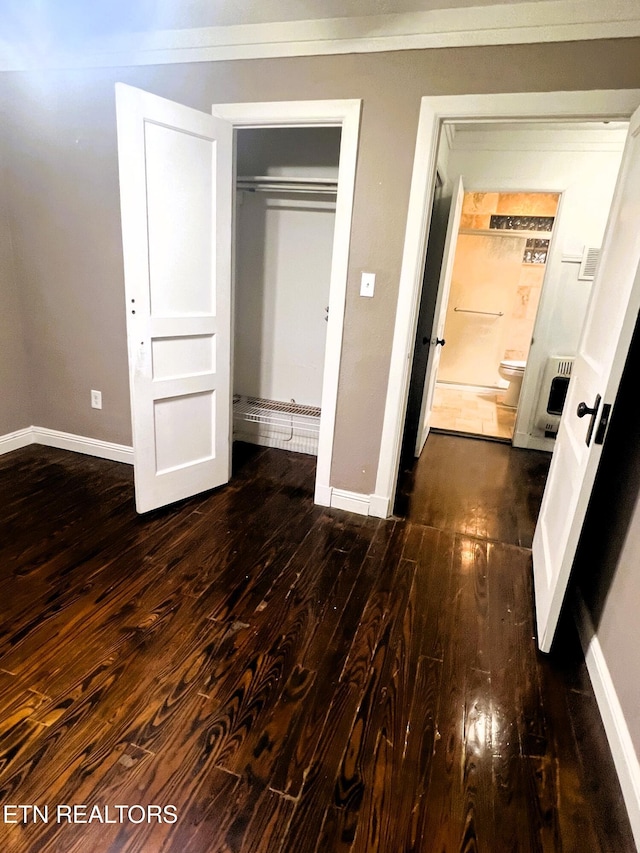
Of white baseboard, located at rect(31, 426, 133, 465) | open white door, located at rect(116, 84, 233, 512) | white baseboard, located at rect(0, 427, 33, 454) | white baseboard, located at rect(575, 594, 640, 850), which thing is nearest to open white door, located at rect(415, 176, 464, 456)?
open white door, located at rect(116, 84, 233, 512)

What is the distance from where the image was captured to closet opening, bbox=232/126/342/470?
10.5 ft

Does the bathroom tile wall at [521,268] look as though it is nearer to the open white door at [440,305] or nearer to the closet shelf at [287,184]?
the open white door at [440,305]

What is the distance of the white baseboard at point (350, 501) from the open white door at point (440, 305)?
3.48ft

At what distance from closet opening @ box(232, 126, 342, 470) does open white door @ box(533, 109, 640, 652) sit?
1.66m

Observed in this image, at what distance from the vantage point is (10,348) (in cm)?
308

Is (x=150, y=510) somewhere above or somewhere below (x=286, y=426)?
below

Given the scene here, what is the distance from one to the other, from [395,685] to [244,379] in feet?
8.64

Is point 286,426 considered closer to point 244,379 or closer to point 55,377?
point 244,379

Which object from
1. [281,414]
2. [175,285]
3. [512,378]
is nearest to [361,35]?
[175,285]

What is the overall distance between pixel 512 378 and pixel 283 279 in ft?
10.3

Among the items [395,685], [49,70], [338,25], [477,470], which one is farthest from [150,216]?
[477,470]

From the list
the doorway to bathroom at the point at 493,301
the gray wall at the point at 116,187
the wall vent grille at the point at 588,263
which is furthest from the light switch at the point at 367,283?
the doorway to bathroom at the point at 493,301

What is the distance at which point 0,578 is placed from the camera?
1.96 metres

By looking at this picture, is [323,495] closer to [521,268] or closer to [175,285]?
[175,285]
